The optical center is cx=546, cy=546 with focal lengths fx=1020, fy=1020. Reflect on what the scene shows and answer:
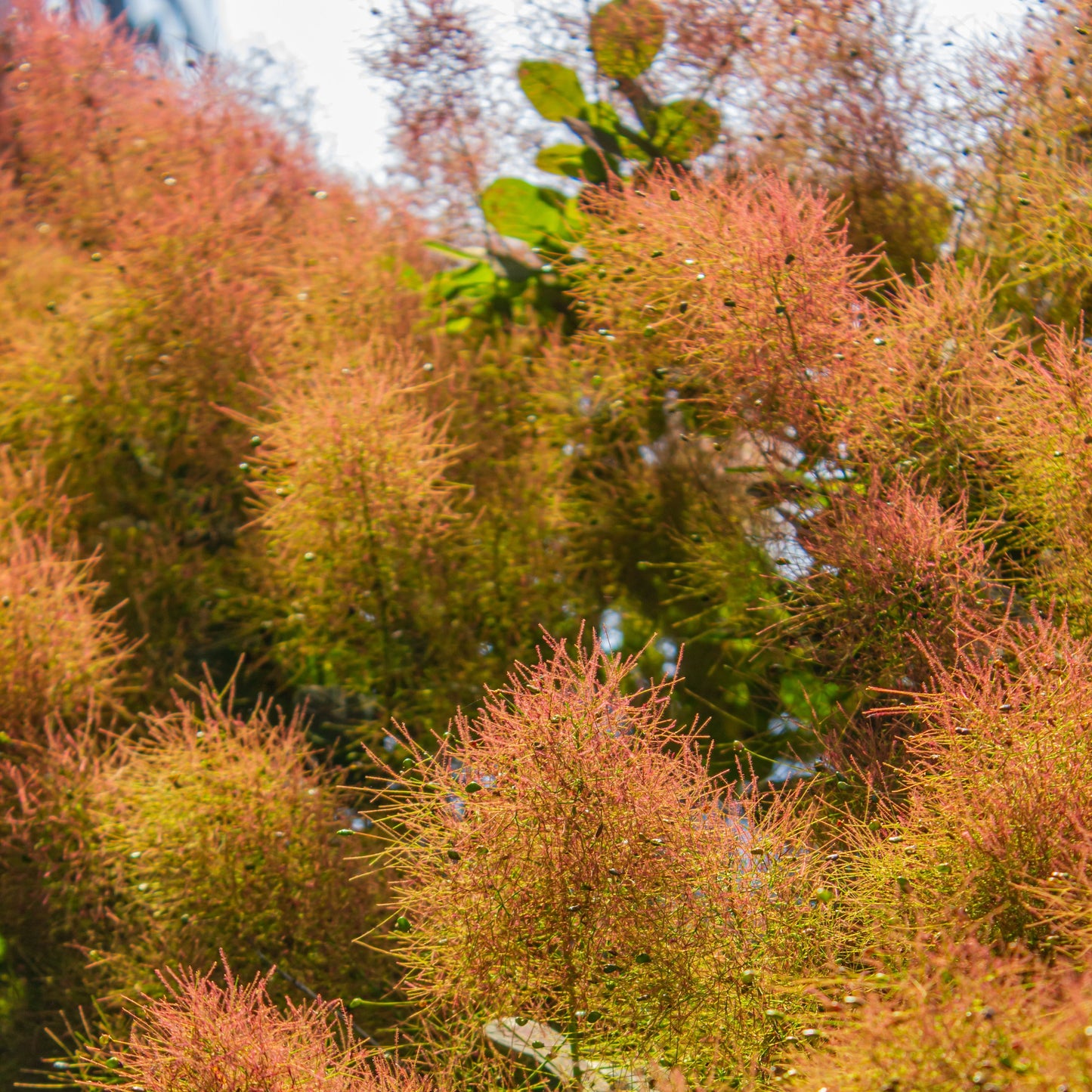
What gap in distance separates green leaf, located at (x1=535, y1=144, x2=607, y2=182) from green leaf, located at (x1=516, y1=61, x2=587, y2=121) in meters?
0.05

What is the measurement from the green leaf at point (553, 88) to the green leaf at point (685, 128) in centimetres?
13

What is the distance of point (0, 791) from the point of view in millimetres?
1221

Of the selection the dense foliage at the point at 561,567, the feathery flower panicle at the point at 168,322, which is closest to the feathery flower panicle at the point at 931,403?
the dense foliage at the point at 561,567

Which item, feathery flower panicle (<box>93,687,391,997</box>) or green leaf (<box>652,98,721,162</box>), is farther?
green leaf (<box>652,98,721,162</box>)

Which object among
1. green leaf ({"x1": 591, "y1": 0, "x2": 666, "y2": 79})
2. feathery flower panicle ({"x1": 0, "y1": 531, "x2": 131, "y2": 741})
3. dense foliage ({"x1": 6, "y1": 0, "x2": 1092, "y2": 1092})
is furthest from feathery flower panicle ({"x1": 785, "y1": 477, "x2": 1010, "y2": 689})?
feathery flower panicle ({"x1": 0, "y1": 531, "x2": 131, "y2": 741})

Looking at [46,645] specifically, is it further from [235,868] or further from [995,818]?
[995,818]

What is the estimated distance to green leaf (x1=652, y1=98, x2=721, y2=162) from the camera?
1339mm

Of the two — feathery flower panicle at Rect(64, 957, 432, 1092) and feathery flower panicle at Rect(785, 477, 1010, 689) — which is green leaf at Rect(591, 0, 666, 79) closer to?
feathery flower panicle at Rect(785, 477, 1010, 689)

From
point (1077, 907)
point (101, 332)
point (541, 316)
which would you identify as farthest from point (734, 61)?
point (1077, 907)

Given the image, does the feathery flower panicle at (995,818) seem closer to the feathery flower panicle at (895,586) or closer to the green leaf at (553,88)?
the feathery flower panicle at (895,586)

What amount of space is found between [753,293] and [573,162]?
493mm

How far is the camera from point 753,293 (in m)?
1.04

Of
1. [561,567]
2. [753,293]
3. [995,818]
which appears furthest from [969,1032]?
[561,567]

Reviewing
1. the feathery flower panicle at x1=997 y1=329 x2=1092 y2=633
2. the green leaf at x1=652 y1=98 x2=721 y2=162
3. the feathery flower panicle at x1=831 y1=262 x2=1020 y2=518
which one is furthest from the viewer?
the green leaf at x1=652 y1=98 x2=721 y2=162
